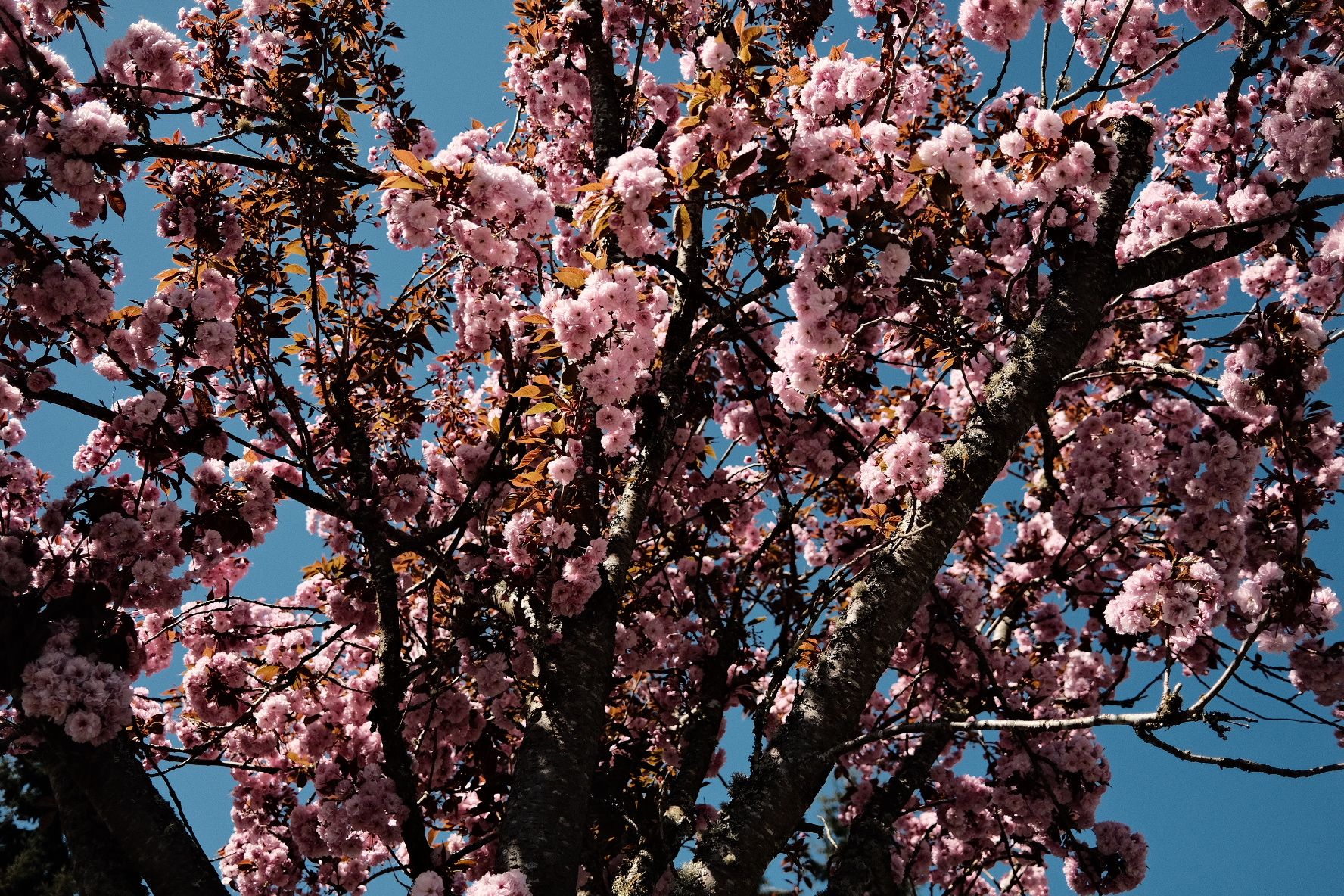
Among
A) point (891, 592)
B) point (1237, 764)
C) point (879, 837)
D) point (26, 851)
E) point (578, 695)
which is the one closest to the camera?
point (1237, 764)

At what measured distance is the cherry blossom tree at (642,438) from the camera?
3.53 meters

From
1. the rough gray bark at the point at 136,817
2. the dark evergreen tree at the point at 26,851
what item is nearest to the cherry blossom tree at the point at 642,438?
the rough gray bark at the point at 136,817

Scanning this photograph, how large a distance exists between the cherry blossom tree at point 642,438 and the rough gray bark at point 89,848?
0.02m

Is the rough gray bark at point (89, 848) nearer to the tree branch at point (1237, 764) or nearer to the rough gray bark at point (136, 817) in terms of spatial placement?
the rough gray bark at point (136, 817)

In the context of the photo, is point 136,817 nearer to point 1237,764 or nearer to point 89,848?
point 89,848

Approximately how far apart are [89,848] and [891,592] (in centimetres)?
303

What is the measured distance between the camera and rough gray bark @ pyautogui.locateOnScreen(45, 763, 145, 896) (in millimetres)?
3121

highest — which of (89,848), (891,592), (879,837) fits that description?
(891,592)

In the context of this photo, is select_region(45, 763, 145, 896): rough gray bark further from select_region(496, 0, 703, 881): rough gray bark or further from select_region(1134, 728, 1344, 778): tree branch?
select_region(1134, 728, 1344, 778): tree branch

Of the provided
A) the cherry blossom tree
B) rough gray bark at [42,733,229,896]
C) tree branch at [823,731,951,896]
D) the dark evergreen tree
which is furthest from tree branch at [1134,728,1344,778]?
the dark evergreen tree

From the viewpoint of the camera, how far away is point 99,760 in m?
3.25

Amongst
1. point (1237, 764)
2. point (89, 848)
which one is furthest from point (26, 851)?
point (1237, 764)

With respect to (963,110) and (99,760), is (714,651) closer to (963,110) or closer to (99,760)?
(99,760)

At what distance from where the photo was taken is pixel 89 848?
10.5 ft
